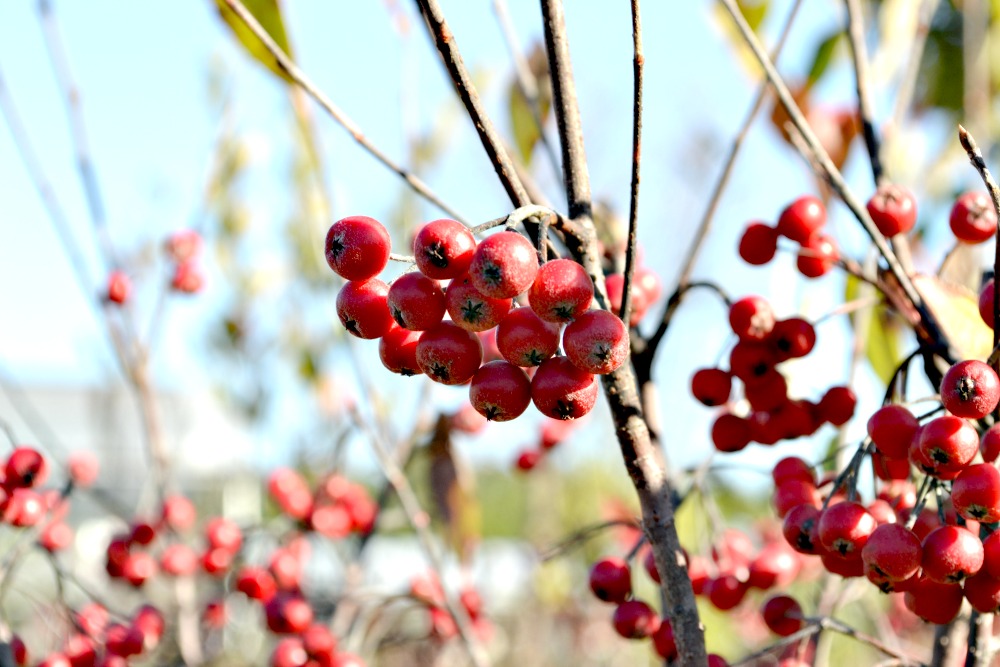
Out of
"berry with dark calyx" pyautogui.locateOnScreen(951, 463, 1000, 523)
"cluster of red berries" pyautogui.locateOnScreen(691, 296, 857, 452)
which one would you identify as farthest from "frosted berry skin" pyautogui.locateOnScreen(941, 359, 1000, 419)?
"cluster of red berries" pyautogui.locateOnScreen(691, 296, 857, 452)

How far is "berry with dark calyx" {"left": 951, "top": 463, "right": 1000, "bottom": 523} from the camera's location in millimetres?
807

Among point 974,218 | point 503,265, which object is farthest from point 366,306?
point 974,218

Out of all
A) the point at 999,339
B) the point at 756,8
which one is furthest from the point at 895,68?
the point at 999,339

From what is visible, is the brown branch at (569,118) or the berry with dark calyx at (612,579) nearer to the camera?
the brown branch at (569,118)

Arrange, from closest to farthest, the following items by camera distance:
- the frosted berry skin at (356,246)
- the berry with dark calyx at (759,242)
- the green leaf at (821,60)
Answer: the frosted berry skin at (356,246), the berry with dark calyx at (759,242), the green leaf at (821,60)

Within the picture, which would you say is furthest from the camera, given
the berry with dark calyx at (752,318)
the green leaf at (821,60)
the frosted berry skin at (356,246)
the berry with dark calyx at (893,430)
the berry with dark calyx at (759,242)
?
the green leaf at (821,60)

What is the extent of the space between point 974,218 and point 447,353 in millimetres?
686

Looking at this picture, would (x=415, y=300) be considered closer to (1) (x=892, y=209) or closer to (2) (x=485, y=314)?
(2) (x=485, y=314)

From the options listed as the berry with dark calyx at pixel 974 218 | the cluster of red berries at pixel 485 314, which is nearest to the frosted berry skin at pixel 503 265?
the cluster of red berries at pixel 485 314

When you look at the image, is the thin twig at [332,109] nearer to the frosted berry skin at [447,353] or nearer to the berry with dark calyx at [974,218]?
the frosted berry skin at [447,353]

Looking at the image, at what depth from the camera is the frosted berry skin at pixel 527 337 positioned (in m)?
0.77

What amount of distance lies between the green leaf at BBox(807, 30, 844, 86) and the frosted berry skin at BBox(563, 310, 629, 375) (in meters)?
1.30

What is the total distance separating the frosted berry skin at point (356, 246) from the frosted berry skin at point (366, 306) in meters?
0.02

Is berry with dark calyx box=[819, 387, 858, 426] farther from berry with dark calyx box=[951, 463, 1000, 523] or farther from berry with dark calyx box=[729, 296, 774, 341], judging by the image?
berry with dark calyx box=[951, 463, 1000, 523]
